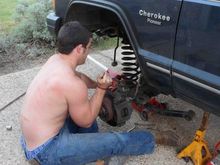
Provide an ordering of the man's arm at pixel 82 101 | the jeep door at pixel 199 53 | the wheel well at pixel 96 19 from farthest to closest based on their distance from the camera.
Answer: the wheel well at pixel 96 19 < the man's arm at pixel 82 101 < the jeep door at pixel 199 53

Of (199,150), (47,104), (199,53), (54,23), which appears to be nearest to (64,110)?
(47,104)

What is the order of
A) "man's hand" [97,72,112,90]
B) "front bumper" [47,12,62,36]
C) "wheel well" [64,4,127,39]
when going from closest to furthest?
"man's hand" [97,72,112,90], "wheel well" [64,4,127,39], "front bumper" [47,12,62,36]

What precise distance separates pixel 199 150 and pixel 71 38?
1.36 metres

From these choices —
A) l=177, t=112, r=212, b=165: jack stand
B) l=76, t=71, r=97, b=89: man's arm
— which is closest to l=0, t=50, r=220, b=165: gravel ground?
l=177, t=112, r=212, b=165: jack stand

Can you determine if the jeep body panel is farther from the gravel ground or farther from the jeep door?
the gravel ground

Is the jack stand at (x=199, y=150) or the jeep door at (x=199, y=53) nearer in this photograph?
the jeep door at (x=199, y=53)

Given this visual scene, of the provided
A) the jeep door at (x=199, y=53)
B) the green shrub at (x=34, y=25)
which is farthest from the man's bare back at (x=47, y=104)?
the green shrub at (x=34, y=25)

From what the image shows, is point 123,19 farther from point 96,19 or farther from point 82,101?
point 96,19

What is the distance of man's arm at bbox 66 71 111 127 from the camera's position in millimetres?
2740

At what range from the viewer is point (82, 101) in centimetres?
278

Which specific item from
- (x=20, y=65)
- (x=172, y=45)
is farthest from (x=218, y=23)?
(x=20, y=65)

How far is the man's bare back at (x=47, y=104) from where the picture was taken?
275 centimetres

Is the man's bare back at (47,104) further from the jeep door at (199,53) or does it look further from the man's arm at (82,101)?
the jeep door at (199,53)

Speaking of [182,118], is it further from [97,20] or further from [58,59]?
[58,59]
